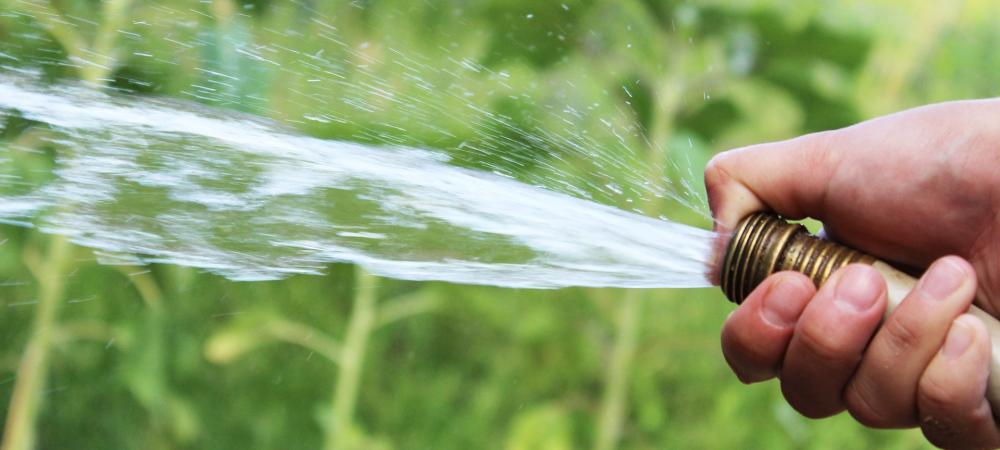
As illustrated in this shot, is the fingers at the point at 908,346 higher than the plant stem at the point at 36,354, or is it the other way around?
the fingers at the point at 908,346

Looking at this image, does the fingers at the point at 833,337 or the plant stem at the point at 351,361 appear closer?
the fingers at the point at 833,337

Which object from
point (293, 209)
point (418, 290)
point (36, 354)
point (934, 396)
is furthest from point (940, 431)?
point (36, 354)

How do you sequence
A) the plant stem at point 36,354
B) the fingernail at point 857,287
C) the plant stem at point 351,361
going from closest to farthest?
the fingernail at point 857,287 → the plant stem at point 36,354 → the plant stem at point 351,361

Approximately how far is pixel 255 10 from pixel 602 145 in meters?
0.33

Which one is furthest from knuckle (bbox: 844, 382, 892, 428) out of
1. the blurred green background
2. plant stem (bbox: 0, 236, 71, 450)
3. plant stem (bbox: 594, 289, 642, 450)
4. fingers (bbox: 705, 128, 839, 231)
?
plant stem (bbox: 0, 236, 71, 450)

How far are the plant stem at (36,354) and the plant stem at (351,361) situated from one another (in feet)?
0.79

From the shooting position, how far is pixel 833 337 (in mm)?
512

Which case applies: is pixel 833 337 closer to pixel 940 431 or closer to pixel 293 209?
pixel 940 431

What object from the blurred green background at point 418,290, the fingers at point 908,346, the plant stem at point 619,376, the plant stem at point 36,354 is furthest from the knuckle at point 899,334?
the plant stem at point 36,354

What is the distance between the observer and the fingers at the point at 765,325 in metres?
0.50

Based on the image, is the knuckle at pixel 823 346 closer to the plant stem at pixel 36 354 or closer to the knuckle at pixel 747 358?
the knuckle at pixel 747 358

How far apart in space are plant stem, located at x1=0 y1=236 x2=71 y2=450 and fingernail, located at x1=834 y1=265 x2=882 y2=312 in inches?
23.4

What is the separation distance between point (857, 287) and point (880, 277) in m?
0.02

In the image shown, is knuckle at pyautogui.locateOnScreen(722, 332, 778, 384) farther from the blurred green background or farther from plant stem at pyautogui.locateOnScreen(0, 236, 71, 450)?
plant stem at pyautogui.locateOnScreen(0, 236, 71, 450)
